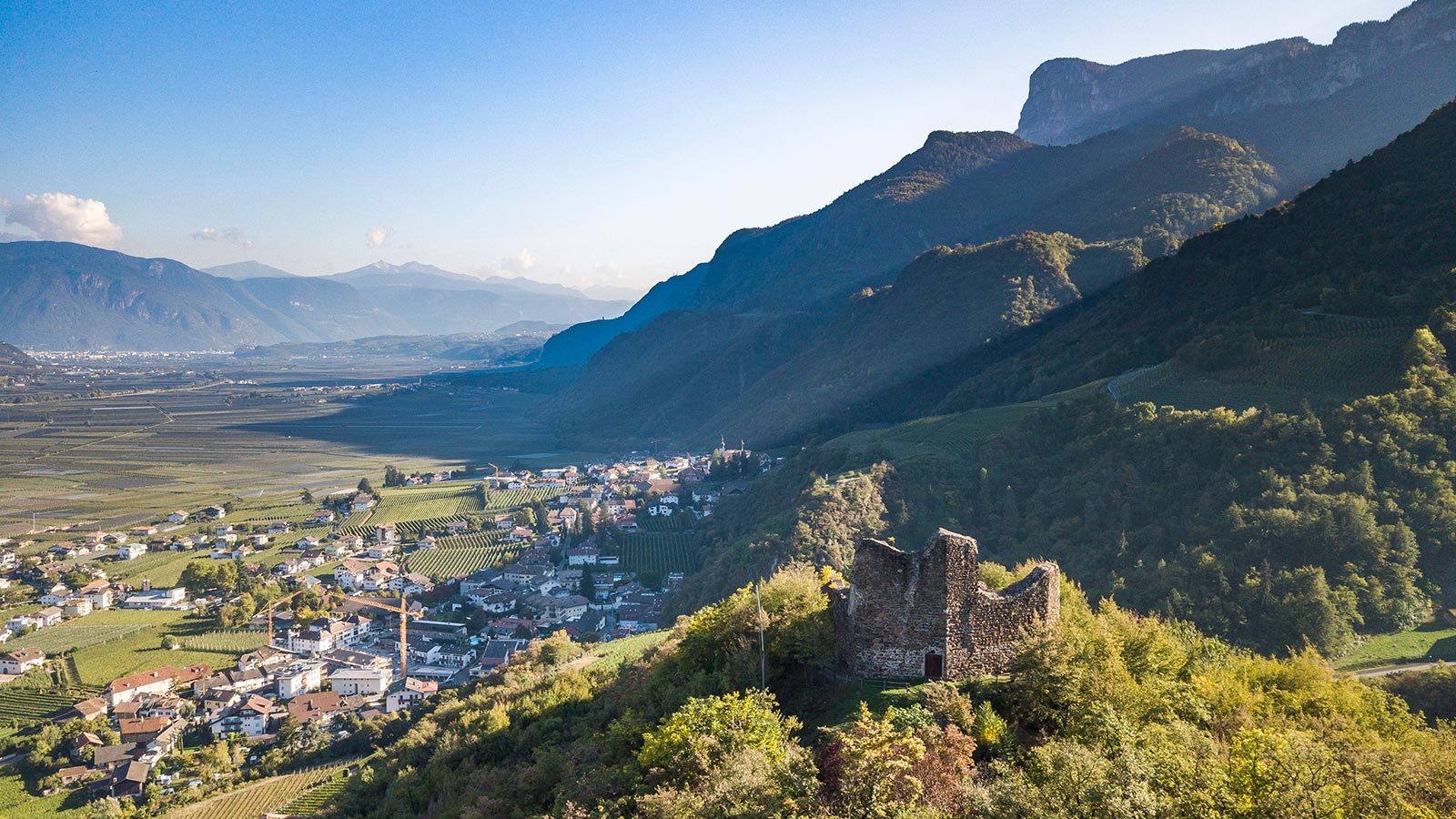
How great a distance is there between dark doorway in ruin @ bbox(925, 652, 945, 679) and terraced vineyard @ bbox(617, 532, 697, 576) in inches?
2653

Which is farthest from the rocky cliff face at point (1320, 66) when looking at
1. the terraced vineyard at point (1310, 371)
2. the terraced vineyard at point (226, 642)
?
the terraced vineyard at point (226, 642)

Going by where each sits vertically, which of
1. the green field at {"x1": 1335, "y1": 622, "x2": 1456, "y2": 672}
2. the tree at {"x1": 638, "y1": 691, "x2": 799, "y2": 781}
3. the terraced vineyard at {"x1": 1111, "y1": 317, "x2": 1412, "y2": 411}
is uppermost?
the terraced vineyard at {"x1": 1111, "y1": 317, "x2": 1412, "y2": 411}

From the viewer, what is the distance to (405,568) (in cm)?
9250

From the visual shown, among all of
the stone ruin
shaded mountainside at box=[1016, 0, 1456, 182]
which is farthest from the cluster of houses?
shaded mountainside at box=[1016, 0, 1456, 182]

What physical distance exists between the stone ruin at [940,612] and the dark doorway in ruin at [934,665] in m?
0.02

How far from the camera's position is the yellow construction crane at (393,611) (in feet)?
219

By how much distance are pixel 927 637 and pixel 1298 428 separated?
35.5m

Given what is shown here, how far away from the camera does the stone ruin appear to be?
1703 centimetres

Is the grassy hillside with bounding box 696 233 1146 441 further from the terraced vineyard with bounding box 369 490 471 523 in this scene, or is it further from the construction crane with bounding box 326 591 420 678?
the construction crane with bounding box 326 591 420 678

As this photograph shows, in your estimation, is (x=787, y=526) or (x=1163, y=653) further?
(x=787, y=526)

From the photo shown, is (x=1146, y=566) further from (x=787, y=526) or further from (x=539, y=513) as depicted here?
(x=539, y=513)

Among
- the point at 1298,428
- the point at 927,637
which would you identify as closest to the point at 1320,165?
the point at 1298,428

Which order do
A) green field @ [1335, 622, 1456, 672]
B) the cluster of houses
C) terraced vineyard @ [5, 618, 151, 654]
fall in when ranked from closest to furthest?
green field @ [1335, 622, 1456, 672] → terraced vineyard @ [5, 618, 151, 654] → the cluster of houses

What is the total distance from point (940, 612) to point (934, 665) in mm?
1293
